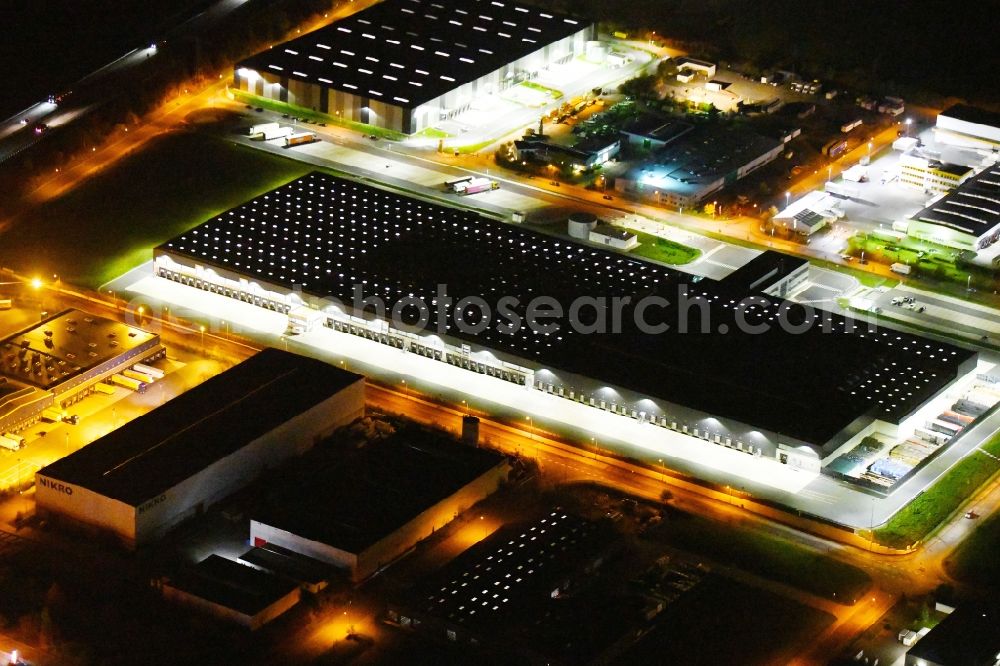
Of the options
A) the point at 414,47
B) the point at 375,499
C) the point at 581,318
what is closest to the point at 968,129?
the point at 414,47

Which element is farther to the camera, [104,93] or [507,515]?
[104,93]

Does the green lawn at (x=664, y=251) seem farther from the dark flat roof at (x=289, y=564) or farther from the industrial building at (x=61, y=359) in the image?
the dark flat roof at (x=289, y=564)

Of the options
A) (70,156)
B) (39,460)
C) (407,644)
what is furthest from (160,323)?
(407,644)

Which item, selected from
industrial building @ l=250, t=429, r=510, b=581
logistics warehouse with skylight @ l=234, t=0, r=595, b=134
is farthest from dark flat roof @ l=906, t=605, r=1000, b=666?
logistics warehouse with skylight @ l=234, t=0, r=595, b=134

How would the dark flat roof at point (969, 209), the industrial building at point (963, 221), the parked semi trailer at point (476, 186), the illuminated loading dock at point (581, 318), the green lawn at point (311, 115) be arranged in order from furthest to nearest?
the green lawn at point (311, 115) < the parked semi trailer at point (476, 186) < the dark flat roof at point (969, 209) < the industrial building at point (963, 221) < the illuminated loading dock at point (581, 318)

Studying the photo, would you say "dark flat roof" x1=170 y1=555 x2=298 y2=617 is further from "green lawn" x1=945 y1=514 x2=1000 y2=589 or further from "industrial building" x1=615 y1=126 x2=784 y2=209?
"industrial building" x1=615 y1=126 x2=784 y2=209

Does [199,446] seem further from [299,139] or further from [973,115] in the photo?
[973,115]

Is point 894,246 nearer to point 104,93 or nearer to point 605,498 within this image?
point 605,498

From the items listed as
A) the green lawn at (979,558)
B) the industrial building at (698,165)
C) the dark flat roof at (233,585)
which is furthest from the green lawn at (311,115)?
the green lawn at (979,558)
